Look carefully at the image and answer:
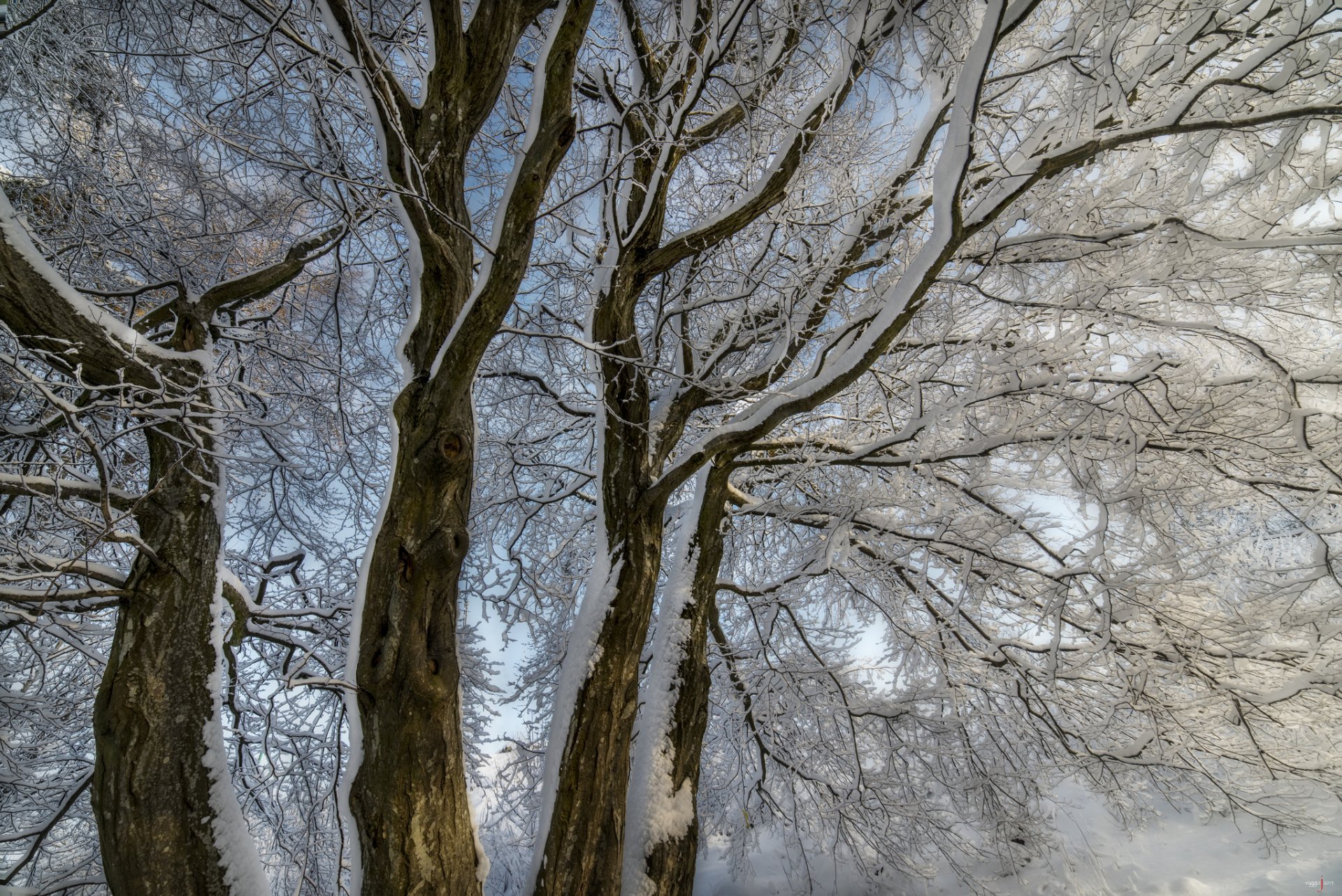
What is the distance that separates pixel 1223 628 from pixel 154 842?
558cm

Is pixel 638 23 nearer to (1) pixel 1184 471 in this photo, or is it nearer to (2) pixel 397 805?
(2) pixel 397 805

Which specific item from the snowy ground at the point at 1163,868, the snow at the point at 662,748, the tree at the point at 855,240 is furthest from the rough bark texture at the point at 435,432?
the snowy ground at the point at 1163,868

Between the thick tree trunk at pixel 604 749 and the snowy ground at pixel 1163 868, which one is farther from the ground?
the thick tree trunk at pixel 604 749

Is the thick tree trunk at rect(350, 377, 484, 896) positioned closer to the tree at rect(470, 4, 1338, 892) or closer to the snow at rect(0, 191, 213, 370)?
the tree at rect(470, 4, 1338, 892)

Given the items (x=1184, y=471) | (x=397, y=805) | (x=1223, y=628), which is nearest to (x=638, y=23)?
(x=397, y=805)

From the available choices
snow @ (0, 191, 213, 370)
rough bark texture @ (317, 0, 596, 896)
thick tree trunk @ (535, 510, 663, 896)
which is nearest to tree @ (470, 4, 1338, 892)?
thick tree trunk @ (535, 510, 663, 896)

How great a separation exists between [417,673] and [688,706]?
1599 millimetres

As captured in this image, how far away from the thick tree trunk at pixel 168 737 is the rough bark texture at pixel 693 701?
1669 millimetres

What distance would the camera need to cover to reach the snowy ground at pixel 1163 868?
18.3ft

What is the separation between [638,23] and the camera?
10.6 feet

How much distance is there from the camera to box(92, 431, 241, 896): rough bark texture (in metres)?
2.17

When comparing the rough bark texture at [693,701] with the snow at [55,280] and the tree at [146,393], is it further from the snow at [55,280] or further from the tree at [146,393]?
the snow at [55,280]

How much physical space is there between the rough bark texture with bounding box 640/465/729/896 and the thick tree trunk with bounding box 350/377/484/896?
0.99m

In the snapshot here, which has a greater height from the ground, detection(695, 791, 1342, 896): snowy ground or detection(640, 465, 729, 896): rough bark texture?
detection(640, 465, 729, 896): rough bark texture
